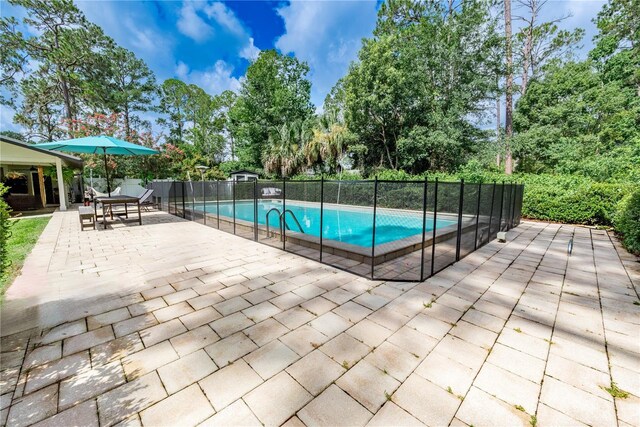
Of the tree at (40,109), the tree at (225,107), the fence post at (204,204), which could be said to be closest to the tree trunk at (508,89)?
the fence post at (204,204)

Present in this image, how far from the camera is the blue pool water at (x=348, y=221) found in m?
5.89

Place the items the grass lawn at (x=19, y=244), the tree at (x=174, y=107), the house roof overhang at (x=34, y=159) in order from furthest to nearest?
the tree at (x=174, y=107) → the house roof overhang at (x=34, y=159) → the grass lawn at (x=19, y=244)

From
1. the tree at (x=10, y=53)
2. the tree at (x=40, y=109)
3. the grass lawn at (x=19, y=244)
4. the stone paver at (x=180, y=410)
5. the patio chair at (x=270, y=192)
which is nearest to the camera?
the stone paver at (x=180, y=410)

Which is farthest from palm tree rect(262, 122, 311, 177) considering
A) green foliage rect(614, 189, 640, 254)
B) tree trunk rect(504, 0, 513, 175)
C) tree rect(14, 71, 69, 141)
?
green foliage rect(614, 189, 640, 254)

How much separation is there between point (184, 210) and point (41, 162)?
639 cm

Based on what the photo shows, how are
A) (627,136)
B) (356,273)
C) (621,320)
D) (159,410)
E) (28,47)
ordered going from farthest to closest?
(28,47)
(627,136)
(356,273)
(621,320)
(159,410)

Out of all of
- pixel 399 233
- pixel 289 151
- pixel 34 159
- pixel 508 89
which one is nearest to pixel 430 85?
pixel 508 89

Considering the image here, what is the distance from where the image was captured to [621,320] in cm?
245

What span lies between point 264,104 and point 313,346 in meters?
23.2

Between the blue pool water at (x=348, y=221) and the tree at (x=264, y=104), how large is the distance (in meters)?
14.0

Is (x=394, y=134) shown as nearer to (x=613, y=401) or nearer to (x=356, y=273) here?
(x=356, y=273)

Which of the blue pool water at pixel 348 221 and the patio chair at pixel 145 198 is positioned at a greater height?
the patio chair at pixel 145 198

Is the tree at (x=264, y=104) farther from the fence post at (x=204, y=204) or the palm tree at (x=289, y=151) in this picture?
the fence post at (x=204, y=204)

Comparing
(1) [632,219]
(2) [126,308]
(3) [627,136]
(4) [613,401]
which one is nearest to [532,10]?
(3) [627,136]
